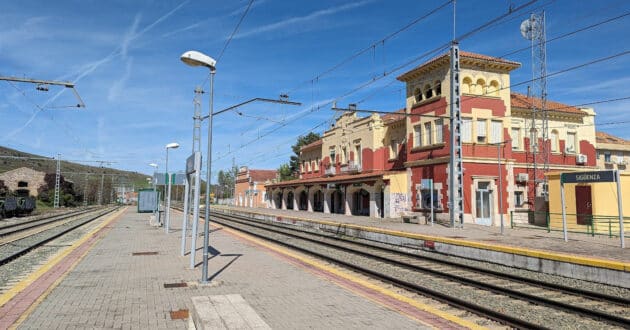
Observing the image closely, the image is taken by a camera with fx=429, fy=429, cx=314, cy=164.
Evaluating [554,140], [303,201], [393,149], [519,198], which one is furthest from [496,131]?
[303,201]

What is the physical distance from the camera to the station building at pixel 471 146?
25.8 meters

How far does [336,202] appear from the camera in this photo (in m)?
41.2

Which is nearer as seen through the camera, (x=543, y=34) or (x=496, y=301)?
(x=496, y=301)

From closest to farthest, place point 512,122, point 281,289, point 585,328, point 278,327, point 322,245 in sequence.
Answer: point 278,327 < point 585,328 < point 281,289 < point 322,245 < point 512,122

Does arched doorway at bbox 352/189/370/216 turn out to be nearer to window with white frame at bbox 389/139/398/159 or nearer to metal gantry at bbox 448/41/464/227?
window with white frame at bbox 389/139/398/159

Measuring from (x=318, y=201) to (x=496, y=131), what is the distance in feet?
76.5

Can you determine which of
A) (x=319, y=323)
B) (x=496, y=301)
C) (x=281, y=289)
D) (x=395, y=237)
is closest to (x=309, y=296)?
(x=281, y=289)

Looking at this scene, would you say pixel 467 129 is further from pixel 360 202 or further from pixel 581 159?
pixel 360 202

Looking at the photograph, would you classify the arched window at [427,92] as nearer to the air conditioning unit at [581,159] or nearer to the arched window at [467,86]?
the arched window at [467,86]

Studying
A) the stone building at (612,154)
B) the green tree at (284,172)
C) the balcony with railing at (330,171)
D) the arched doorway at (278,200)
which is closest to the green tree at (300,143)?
the green tree at (284,172)

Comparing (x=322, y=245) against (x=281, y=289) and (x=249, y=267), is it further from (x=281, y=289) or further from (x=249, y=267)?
(x=281, y=289)

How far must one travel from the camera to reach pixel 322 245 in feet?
57.7

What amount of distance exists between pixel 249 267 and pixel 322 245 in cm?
694

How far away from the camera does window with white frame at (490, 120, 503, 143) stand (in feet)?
87.6
